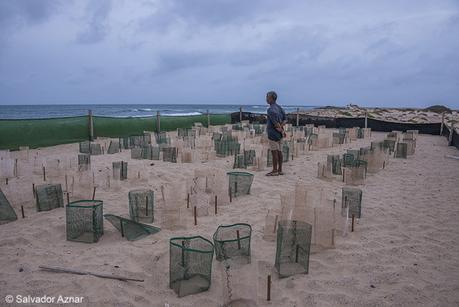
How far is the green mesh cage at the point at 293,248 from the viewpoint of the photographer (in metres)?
3.08

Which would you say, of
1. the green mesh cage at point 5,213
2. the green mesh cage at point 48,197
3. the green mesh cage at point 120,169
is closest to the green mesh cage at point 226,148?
the green mesh cage at point 120,169

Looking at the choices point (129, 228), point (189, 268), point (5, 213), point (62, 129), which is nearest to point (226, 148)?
point (129, 228)

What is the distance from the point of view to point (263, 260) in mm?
3303

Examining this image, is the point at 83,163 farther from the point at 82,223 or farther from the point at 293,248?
the point at 293,248

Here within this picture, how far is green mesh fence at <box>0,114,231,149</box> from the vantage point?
10.0m

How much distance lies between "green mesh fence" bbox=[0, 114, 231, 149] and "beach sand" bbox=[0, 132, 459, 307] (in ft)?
17.9

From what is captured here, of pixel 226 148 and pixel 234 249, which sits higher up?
pixel 226 148

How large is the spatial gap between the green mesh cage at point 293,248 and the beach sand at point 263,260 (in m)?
0.10

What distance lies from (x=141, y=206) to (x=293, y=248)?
205 cm

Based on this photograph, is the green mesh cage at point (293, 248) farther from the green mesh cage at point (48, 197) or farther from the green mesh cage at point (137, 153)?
the green mesh cage at point (137, 153)

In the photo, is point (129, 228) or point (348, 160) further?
point (348, 160)

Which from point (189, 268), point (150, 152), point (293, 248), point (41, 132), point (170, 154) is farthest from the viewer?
point (41, 132)

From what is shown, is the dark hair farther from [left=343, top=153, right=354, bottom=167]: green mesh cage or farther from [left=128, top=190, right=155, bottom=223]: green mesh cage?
[left=128, top=190, right=155, bottom=223]: green mesh cage

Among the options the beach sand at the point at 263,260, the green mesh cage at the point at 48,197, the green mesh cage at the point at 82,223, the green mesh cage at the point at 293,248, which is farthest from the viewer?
the green mesh cage at the point at 48,197
